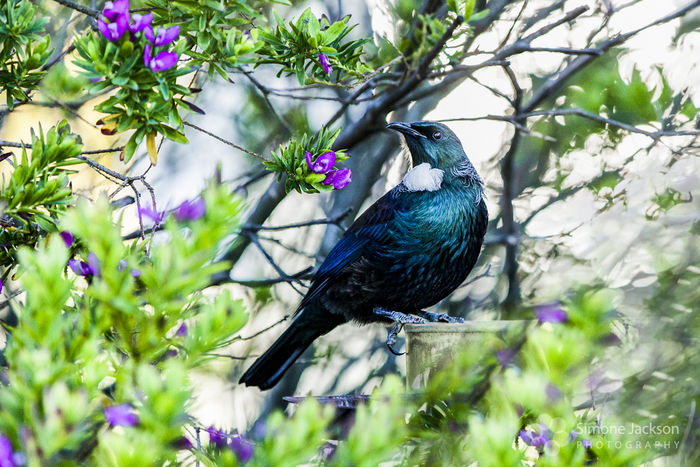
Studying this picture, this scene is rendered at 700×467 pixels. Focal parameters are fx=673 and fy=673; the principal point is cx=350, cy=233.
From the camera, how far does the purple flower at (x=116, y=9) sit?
137cm

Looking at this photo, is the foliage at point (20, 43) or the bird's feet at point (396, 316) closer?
the foliage at point (20, 43)

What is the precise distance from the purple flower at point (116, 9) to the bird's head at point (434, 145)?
4.63 ft

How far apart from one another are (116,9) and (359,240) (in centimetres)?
144

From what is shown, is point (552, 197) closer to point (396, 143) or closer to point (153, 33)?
point (396, 143)

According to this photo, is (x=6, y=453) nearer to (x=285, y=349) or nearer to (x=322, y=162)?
(x=322, y=162)

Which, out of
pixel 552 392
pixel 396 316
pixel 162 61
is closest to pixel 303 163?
pixel 162 61

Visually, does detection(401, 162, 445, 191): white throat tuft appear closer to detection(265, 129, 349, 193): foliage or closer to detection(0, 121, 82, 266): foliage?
detection(265, 129, 349, 193): foliage

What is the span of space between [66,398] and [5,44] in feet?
4.67

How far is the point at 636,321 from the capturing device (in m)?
3.17

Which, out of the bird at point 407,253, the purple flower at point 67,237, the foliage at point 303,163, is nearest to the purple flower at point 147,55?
the purple flower at point 67,237

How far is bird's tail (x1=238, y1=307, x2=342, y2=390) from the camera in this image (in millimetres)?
2740

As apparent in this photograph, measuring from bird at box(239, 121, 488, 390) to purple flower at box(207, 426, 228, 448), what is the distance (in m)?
1.20

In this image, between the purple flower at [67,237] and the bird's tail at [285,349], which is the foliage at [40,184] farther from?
the bird's tail at [285,349]

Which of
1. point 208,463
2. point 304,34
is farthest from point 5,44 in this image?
point 208,463
